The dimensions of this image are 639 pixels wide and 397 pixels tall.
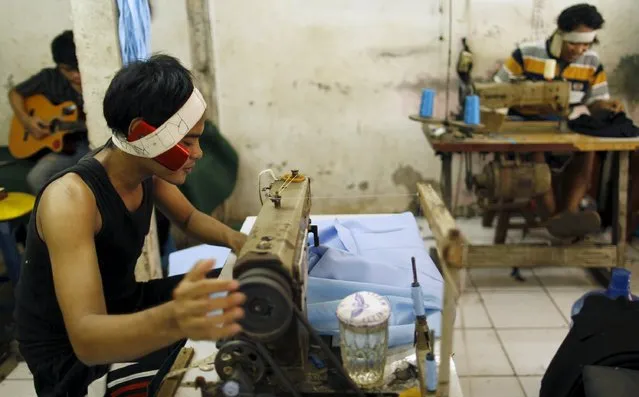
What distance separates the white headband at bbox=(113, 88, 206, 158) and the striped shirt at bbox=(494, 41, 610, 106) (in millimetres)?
2741

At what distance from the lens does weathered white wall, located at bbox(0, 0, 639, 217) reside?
13.2 feet

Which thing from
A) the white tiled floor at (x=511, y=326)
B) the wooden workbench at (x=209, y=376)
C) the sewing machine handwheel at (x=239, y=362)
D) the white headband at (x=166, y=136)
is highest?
the white headband at (x=166, y=136)

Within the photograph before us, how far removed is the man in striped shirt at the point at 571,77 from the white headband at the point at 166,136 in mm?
2532

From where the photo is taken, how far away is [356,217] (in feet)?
7.70

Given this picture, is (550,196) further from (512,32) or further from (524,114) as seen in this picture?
(512,32)

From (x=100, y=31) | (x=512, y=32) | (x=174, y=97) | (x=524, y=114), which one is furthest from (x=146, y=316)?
(x=512, y=32)

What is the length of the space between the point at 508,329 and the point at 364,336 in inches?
80.5

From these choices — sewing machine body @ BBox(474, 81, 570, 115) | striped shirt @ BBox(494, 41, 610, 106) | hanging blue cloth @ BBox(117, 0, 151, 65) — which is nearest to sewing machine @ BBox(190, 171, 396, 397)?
hanging blue cloth @ BBox(117, 0, 151, 65)

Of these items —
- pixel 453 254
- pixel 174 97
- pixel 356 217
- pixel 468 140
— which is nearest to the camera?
pixel 453 254

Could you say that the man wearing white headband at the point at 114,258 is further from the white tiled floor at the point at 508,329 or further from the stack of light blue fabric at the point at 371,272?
the white tiled floor at the point at 508,329

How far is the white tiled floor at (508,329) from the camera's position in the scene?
254 cm

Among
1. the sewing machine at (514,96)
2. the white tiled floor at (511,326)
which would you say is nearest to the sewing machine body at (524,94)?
the sewing machine at (514,96)

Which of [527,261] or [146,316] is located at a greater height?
[146,316]

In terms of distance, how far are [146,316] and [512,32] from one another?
377 centimetres
